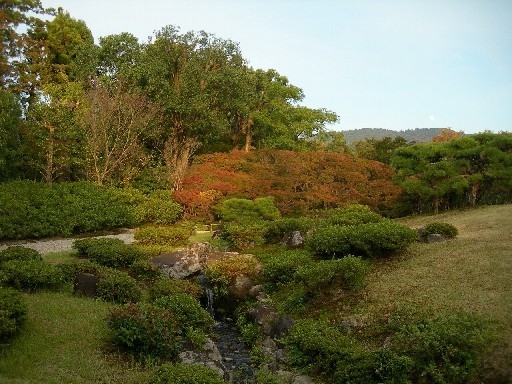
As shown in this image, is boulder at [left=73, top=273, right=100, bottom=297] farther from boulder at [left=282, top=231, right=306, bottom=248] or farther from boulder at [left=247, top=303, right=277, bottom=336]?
boulder at [left=282, top=231, right=306, bottom=248]

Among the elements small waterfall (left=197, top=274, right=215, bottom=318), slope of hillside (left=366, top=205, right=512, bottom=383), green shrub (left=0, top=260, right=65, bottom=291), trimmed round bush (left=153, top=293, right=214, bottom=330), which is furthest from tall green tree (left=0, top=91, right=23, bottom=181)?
slope of hillside (left=366, top=205, right=512, bottom=383)

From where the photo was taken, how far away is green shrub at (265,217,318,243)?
14402mm

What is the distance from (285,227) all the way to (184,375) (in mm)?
9102

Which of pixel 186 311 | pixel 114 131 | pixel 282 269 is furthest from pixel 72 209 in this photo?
pixel 186 311

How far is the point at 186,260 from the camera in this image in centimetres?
1287

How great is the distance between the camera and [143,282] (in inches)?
446

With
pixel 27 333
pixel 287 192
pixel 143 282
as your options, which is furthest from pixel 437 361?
pixel 287 192

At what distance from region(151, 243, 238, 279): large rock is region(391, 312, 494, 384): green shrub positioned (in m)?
7.11

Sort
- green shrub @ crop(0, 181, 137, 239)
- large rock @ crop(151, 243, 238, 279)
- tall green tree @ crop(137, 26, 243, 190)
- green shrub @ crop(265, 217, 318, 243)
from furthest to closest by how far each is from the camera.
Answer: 1. tall green tree @ crop(137, 26, 243, 190)
2. green shrub @ crop(0, 181, 137, 239)
3. green shrub @ crop(265, 217, 318, 243)
4. large rock @ crop(151, 243, 238, 279)

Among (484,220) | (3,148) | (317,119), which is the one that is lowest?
A: (484,220)

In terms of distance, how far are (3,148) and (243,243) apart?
12.0m

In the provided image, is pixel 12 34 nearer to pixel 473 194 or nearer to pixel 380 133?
pixel 473 194

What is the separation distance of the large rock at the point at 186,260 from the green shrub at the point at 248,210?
5086 mm

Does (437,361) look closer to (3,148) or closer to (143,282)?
(143,282)
